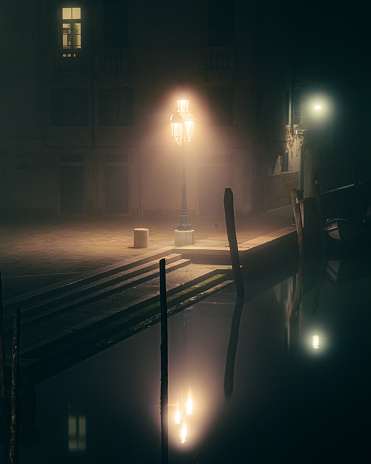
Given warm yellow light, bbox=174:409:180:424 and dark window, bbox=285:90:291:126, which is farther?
dark window, bbox=285:90:291:126

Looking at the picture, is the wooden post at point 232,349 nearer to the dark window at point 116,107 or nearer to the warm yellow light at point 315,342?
the warm yellow light at point 315,342

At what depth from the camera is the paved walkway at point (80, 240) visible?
60.9 feet

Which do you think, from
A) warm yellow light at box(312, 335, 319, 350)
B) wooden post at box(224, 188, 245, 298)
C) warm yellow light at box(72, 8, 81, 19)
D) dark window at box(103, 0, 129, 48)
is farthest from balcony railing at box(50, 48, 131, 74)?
warm yellow light at box(312, 335, 319, 350)

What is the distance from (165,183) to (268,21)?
711cm

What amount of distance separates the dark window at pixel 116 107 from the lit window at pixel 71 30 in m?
1.80

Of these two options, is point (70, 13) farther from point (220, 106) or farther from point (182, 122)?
point (182, 122)

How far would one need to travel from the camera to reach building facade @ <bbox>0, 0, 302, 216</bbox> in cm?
3008

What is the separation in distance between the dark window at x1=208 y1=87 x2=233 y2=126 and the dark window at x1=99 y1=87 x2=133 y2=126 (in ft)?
9.33

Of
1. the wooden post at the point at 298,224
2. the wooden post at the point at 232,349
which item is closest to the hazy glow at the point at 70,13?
the wooden post at the point at 298,224

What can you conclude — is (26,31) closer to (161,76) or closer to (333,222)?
(161,76)

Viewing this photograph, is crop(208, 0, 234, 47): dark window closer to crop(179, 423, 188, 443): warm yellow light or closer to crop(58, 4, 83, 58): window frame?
crop(58, 4, 83, 58): window frame

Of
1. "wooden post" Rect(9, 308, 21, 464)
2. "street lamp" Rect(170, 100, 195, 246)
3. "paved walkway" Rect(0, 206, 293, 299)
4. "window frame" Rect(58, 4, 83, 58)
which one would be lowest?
"wooden post" Rect(9, 308, 21, 464)

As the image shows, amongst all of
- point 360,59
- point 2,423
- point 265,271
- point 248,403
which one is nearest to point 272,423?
point 248,403

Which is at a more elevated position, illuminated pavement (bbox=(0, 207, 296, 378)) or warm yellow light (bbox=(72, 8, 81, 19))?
warm yellow light (bbox=(72, 8, 81, 19))
